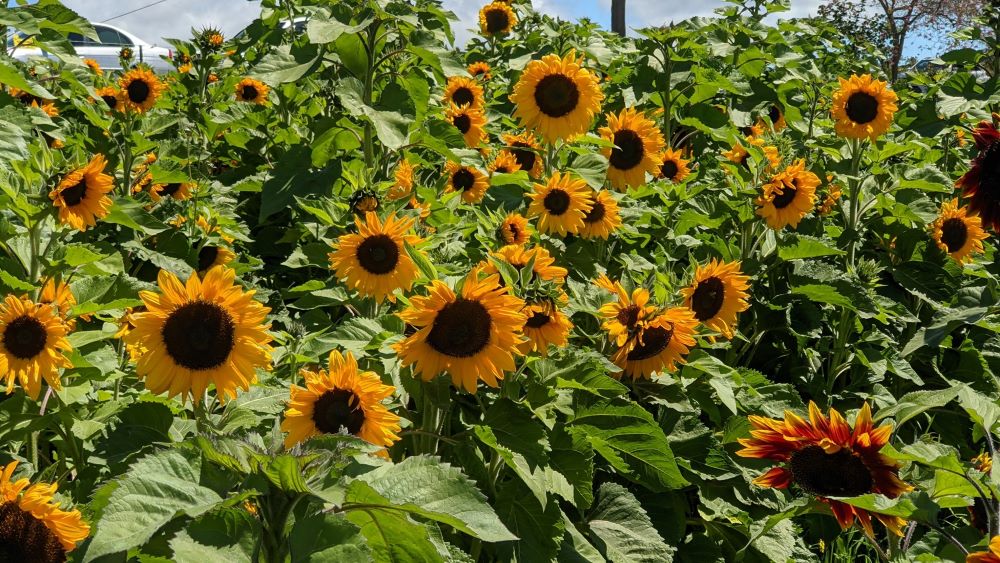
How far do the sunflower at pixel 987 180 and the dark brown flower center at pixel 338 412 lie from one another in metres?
1.48

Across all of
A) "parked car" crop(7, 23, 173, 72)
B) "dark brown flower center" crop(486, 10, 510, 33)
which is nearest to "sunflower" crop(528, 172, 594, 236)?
"dark brown flower center" crop(486, 10, 510, 33)

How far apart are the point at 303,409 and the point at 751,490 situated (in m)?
1.64

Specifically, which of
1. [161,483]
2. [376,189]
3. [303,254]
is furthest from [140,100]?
[161,483]

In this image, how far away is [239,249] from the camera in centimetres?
456

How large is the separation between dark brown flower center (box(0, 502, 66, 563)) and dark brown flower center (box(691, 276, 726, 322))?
80.3 inches

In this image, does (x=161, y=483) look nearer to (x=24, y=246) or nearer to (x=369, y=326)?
(x=369, y=326)

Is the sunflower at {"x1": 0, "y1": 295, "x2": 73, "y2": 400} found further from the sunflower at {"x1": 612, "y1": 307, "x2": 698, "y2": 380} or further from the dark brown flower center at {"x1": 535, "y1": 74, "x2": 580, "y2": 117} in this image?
the dark brown flower center at {"x1": 535, "y1": 74, "x2": 580, "y2": 117}

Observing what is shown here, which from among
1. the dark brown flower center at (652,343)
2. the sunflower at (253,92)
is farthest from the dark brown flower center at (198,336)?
the sunflower at (253,92)

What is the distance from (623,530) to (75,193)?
6.37ft

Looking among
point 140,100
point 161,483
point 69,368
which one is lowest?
point 161,483

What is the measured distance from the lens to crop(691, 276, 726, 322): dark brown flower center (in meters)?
2.94

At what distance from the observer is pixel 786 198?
11.9 feet

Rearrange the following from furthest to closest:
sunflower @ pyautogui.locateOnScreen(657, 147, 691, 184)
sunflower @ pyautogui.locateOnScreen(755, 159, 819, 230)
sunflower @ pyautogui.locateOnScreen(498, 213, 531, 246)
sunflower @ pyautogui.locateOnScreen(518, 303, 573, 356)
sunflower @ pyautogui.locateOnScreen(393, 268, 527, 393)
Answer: sunflower @ pyautogui.locateOnScreen(657, 147, 691, 184), sunflower @ pyautogui.locateOnScreen(755, 159, 819, 230), sunflower @ pyautogui.locateOnScreen(498, 213, 531, 246), sunflower @ pyautogui.locateOnScreen(518, 303, 573, 356), sunflower @ pyautogui.locateOnScreen(393, 268, 527, 393)

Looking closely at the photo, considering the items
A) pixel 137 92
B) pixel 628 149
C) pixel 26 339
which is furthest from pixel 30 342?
pixel 137 92
